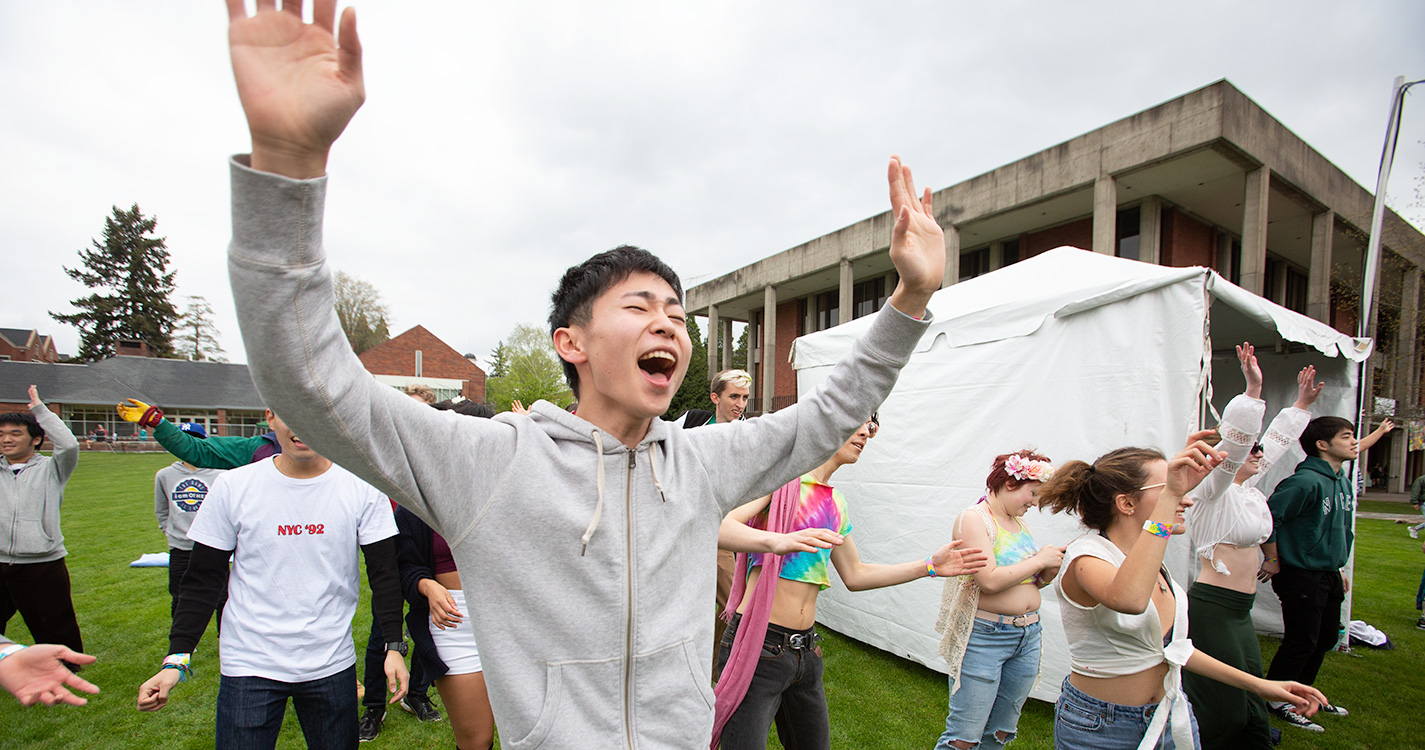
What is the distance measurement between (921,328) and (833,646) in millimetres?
5364

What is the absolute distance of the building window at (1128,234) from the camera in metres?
16.9

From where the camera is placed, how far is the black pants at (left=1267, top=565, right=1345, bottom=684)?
4.61m

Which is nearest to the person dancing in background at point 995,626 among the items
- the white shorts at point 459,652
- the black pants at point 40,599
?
the white shorts at point 459,652

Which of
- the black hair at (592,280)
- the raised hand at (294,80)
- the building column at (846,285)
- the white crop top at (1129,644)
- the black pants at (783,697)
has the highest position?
the building column at (846,285)

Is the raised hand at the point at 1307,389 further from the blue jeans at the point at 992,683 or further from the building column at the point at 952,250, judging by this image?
the building column at the point at 952,250

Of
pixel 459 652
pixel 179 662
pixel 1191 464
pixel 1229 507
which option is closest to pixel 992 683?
pixel 1191 464

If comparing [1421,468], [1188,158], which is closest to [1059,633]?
[1188,158]

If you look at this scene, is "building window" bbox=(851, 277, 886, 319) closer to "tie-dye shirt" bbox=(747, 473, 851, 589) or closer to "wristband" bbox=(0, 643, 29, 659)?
"tie-dye shirt" bbox=(747, 473, 851, 589)

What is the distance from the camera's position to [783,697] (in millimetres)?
3029

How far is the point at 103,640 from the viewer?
19.0 feet

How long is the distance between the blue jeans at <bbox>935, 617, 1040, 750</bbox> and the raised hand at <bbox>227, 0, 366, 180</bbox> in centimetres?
361

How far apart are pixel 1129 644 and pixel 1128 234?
18524 millimetres

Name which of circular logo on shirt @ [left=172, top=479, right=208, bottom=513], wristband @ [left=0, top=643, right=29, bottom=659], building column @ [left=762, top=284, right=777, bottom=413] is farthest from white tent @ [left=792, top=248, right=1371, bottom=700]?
building column @ [left=762, top=284, right=777, bottom=413]

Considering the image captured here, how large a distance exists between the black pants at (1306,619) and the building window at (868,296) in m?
19.3
